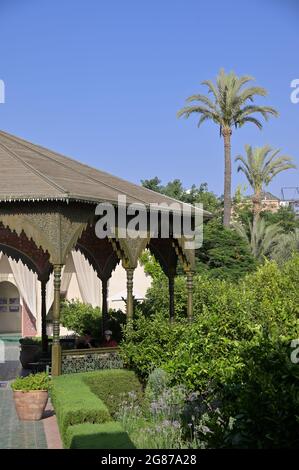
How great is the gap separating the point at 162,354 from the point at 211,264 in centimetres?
2096

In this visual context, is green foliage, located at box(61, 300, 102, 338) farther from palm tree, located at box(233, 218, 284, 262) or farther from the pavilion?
palm tree, located at box(233, 218, 284, 262)

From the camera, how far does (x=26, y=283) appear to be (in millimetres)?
31422

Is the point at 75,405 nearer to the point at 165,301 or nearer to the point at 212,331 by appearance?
the point at 212,331

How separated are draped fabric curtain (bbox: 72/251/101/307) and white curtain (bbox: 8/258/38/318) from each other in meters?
2.17

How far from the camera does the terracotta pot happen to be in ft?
38.8

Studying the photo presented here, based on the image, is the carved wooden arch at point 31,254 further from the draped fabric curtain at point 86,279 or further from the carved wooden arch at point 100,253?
the draped fabric curtain at point 86,279

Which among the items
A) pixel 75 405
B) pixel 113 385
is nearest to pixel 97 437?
pixel 75 405

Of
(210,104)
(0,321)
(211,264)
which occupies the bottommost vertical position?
(0,321)

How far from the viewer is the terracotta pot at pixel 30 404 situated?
38.8 ft

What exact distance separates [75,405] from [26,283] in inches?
877

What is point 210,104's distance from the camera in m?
34.4

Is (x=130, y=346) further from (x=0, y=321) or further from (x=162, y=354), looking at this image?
(x=0, y=321)

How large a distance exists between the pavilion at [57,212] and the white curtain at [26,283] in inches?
467
